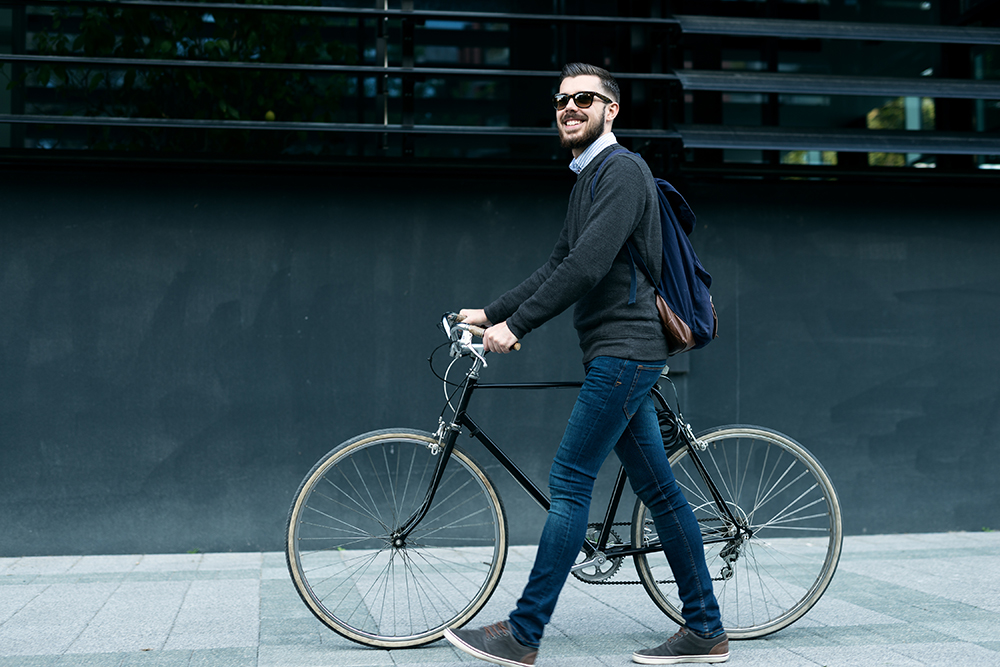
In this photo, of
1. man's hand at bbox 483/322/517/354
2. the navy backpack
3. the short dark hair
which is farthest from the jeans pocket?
the short dark hair

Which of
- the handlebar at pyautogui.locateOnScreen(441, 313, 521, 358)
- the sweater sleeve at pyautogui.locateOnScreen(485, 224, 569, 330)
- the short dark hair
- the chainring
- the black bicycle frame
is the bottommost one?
the chainring

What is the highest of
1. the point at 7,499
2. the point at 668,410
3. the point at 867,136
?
the point at 867,136

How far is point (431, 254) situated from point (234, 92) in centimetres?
154

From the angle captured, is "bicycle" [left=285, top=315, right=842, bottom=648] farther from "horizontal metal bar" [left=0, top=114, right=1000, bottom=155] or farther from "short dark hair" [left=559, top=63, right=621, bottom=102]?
"horizontal metal bar" [left=0, top=114, right=1000, bottom=155]

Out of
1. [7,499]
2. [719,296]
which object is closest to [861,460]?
[719,296]

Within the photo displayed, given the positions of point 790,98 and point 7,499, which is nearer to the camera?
point 7,499

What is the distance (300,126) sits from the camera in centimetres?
516

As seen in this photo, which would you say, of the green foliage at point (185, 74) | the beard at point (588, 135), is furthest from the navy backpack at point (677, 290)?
the green foliage at point (185, 74)

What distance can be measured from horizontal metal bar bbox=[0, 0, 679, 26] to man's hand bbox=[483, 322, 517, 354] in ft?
9.10

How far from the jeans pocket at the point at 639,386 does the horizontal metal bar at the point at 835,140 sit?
2.61 metres

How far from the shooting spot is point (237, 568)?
490 cm

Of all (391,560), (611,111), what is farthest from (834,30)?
(391,560)

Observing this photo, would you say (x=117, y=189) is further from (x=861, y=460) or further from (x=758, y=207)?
(x=861, y=460)

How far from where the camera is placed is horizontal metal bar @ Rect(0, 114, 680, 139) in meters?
4.99
